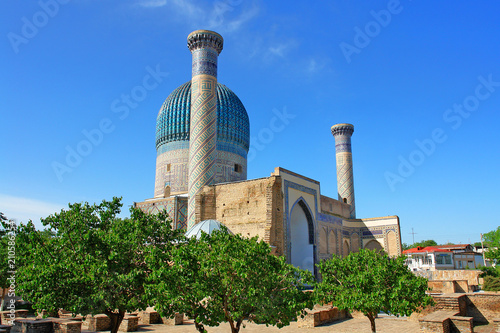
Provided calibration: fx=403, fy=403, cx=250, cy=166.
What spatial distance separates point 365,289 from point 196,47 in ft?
50.9

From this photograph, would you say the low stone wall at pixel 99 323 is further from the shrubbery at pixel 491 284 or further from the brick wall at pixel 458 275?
the brick wall at pixel 458 275

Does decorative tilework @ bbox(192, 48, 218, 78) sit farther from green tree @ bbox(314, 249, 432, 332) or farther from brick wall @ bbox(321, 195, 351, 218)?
green tree @ bbox(314, 249, 432, 332)

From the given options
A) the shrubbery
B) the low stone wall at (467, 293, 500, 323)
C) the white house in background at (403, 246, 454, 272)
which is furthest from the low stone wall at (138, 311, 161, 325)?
the white house in background at (403, 246, 454, 272)

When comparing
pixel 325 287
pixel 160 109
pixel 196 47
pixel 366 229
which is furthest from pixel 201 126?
pixel 366 229

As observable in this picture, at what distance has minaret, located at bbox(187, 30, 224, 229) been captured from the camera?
60.1ft

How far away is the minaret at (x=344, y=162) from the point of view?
27.6 meters

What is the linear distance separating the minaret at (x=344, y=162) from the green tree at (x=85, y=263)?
71.4 ft

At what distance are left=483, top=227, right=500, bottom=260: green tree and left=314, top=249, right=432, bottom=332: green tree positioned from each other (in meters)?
25.0

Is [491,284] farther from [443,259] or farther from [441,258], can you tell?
[443,259]

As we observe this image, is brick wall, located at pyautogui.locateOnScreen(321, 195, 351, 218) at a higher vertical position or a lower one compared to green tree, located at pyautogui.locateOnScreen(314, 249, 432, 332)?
higher

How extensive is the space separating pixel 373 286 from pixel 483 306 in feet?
19.6

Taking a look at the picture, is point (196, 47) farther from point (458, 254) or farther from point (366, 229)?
point (458, 254)

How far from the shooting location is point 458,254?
3497cm

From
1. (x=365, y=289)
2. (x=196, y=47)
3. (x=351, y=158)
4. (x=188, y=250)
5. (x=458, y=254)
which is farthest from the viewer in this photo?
(x=458, y=254)
